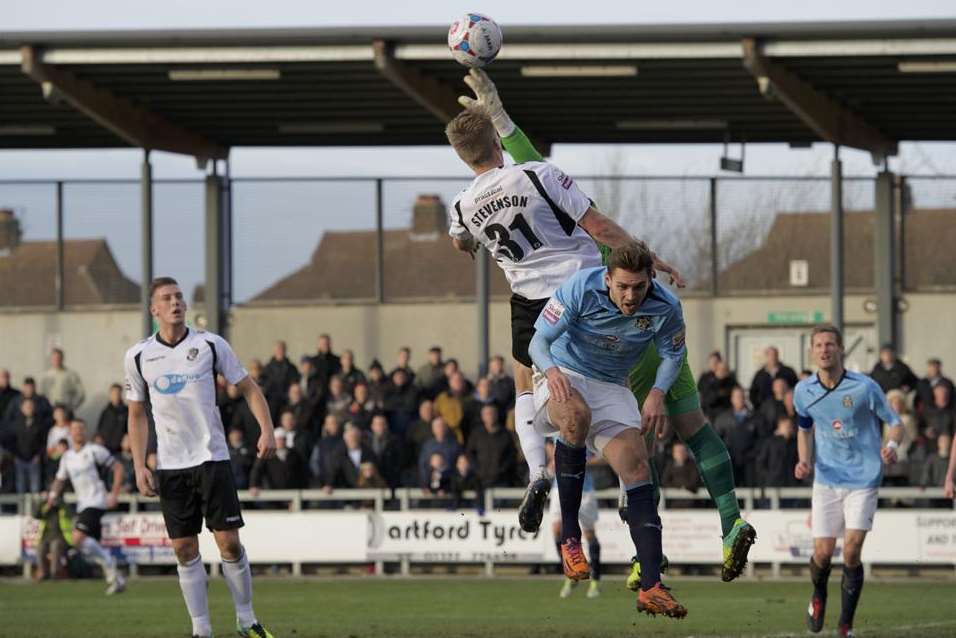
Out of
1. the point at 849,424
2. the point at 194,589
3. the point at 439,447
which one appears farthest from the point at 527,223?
the point at 439,447

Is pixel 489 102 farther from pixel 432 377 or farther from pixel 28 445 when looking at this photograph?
pixel 28 445

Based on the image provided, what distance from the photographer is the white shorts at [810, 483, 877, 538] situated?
14.5 meters

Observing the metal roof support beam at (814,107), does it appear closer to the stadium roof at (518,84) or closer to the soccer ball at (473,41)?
the stadium roof at (518,84)

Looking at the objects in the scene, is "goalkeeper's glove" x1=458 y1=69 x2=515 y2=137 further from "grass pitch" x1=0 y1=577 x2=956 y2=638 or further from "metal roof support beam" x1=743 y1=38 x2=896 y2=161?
"metal roof support beam" x1=743 y1=38 x2=896 y2=161

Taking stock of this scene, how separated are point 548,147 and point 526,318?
18258 millimetres

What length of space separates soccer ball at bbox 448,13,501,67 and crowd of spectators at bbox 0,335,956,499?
38.1 feet

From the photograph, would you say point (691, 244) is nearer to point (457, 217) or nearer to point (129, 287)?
point (129, 287)

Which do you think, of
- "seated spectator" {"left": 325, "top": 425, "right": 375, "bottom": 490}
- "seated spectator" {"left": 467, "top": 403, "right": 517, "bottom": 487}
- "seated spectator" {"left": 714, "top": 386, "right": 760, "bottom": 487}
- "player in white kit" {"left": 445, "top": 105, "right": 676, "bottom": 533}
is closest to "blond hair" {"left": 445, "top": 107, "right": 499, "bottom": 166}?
"player in white kit" {"left": 445, "top": 105, "right": 676, "bottom": 533}

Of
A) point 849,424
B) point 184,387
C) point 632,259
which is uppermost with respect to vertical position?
point 632,259

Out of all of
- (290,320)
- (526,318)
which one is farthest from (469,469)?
(526,318)

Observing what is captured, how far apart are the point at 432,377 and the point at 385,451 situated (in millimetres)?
1450

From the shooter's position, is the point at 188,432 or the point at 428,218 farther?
the point at 428,218

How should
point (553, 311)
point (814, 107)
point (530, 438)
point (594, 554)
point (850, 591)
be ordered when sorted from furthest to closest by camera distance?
point (814, 107) < point (594, 554) < point (850, 591) < point (530, 438) < point (553, 311)

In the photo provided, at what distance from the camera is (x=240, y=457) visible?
2381cm
